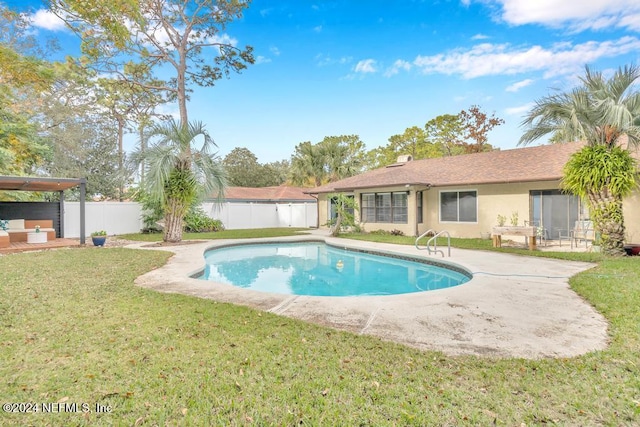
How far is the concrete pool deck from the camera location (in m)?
3.81

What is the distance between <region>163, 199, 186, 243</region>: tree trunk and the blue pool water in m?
Answer: 2.07

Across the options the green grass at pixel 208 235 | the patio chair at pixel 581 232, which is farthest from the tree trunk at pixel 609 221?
the green grass at pixel 208 235

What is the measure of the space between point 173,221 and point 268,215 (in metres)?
11.4

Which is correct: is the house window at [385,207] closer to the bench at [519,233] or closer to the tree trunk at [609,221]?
the bench at [519,233]

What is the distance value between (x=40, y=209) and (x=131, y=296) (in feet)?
45.0

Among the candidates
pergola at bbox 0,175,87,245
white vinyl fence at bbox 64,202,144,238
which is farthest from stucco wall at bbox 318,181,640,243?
white vinyl fence at bbox 64,202,144,238

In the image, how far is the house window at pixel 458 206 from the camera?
1525 centimetres

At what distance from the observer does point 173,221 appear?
14.4m

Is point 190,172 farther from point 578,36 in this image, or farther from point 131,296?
point 578,36

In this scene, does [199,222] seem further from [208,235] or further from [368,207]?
[368,207]

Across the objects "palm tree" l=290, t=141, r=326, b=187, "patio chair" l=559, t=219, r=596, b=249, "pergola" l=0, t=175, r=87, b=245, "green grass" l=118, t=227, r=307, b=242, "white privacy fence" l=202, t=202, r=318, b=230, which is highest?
"palm tree" l=290, t=141, r=326, b=187

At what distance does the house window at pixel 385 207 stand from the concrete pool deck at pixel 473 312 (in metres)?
9.24

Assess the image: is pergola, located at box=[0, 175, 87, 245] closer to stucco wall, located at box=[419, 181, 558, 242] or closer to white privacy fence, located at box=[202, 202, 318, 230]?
white privacy fence, located at box=[202, 202, 318, 230]

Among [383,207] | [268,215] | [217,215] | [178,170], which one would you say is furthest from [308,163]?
[178,170]
